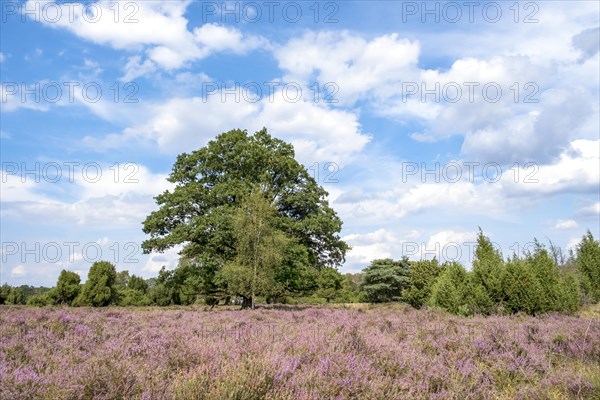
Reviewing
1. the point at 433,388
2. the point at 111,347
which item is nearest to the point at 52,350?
the point at 111,347

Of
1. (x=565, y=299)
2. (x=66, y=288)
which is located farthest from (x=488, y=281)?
(x=66, y=288)

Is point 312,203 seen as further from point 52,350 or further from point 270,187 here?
point 52,350

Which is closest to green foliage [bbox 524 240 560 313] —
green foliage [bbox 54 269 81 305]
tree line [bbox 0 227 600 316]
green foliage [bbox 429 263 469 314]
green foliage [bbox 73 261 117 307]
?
tree line [bbox 0 227 600 316]

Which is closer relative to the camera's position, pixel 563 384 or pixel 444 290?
pixel 563 384

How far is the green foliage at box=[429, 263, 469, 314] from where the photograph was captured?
61.7ft

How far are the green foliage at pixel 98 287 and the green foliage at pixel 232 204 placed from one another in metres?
5.78

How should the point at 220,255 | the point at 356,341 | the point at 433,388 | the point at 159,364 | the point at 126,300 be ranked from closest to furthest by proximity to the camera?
the point at 159,364, the point at 433,388, the point at 356,341, the point at 220,255, the point at 126,300

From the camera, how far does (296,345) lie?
4820 mm

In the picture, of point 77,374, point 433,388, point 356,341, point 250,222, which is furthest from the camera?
point 250,222

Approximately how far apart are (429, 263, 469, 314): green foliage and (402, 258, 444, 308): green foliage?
7640 millimetres

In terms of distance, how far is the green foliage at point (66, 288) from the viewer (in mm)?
28953

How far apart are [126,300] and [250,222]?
18.2m

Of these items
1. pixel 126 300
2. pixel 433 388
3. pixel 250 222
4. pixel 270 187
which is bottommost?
pixel 126 300

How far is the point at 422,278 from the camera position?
29094mm
